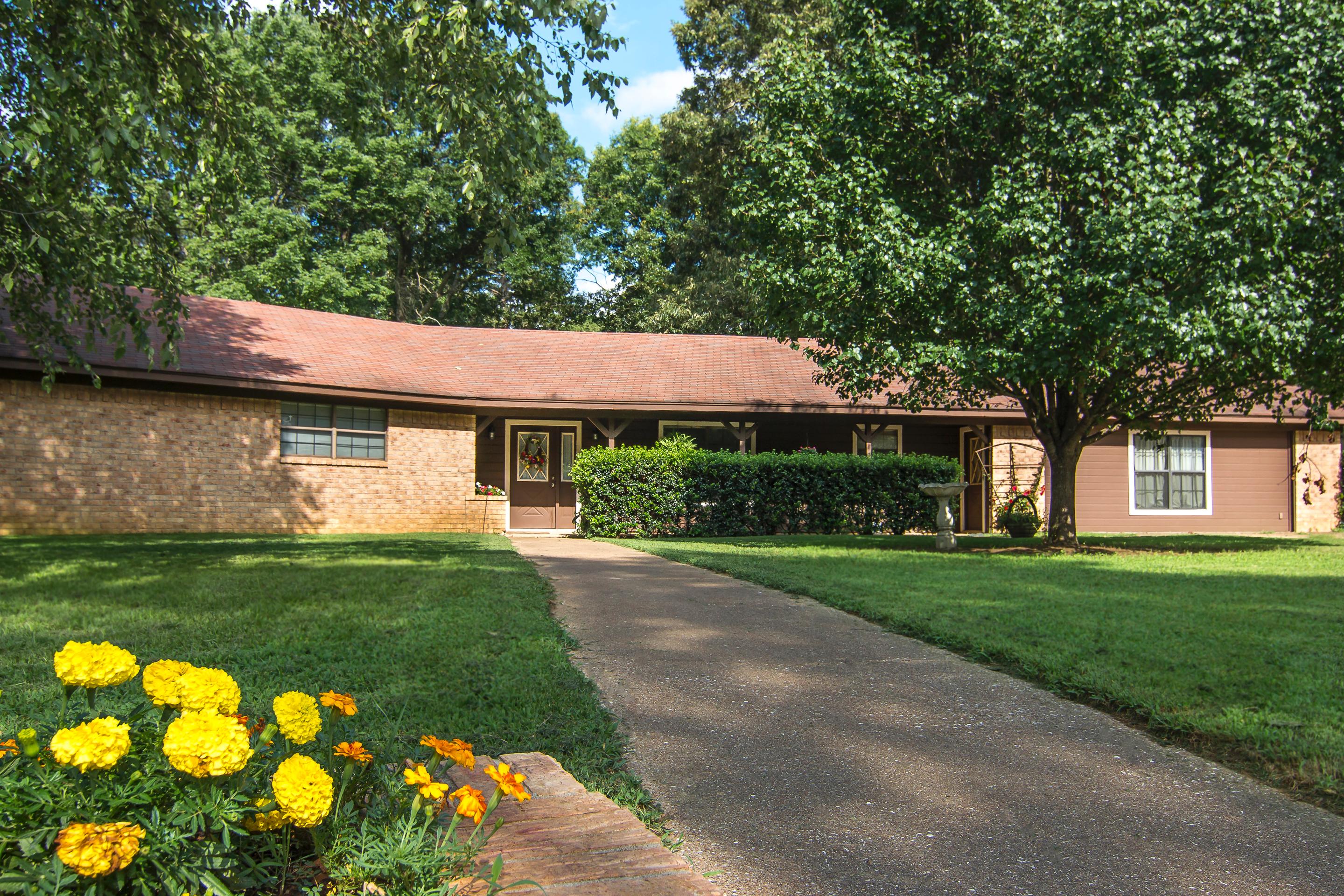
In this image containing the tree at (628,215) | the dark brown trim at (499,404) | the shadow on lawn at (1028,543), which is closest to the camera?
the shadow on lawn at (1028,543)

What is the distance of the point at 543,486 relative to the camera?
19.4m

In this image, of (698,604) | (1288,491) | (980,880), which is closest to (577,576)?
(698,604)

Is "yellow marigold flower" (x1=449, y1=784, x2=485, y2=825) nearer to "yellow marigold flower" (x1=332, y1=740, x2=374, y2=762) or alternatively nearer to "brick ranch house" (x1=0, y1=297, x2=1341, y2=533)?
"yellow marigold flower" (x1=332, y1=740, x2=374, y2=762)

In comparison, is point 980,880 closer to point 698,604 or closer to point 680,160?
point 698,604

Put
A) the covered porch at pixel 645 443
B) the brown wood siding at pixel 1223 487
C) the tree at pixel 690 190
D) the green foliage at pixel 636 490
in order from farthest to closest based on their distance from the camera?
1. the tree at pixel 690 190
2. the brown wood siding at pixel 1223 487
3. the covered porch at pixel 645 443
4. the green foliage at pixel 636 490

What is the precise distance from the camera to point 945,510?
535 inches

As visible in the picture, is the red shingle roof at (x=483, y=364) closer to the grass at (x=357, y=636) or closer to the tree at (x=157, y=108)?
the tree at (x=157, y=108)

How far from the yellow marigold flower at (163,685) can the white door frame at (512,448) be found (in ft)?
56.0

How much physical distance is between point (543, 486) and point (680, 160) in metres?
14.0

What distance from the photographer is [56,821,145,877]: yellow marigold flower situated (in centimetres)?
146

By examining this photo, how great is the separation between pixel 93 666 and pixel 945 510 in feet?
42.4

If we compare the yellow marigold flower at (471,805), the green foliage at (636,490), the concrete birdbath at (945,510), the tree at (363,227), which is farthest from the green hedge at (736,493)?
the yellow marigold flower at (471,805)

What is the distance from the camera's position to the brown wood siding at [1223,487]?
1989 centimetres

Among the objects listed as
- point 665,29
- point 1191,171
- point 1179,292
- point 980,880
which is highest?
point 665,29
